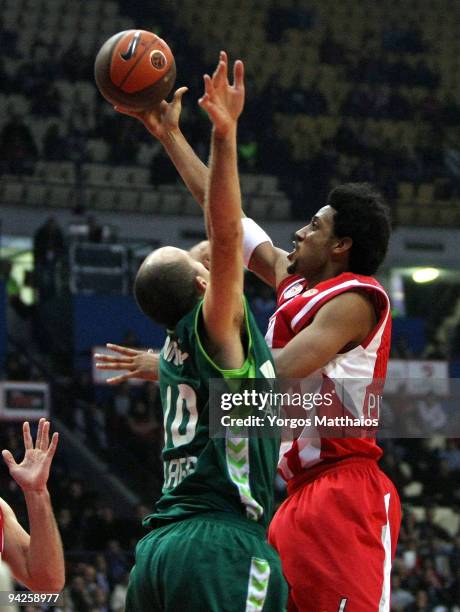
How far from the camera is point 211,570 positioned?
3.43 m

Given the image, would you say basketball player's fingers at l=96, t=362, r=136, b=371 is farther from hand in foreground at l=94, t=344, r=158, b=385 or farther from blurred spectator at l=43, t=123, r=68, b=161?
blurred spectator at l=43, t=123, r=68, b=161

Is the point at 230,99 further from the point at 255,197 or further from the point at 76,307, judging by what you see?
the point at 255,197

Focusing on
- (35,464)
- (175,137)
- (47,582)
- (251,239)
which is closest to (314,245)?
(251,239)

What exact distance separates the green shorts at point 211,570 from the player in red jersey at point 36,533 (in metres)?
0.82

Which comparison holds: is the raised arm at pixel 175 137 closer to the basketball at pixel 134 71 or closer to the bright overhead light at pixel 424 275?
the basketball at pixel 134 71

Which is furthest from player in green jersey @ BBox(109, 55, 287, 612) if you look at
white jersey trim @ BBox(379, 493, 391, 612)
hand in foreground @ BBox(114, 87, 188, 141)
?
hand in foreground @ BBox(114, 87, 188, 141)

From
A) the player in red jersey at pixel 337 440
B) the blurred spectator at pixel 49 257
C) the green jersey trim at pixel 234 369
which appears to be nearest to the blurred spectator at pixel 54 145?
the blurred spectator at pixel 49 257

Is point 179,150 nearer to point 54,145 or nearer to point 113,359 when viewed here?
point 113,359

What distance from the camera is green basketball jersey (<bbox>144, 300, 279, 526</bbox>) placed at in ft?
11.6

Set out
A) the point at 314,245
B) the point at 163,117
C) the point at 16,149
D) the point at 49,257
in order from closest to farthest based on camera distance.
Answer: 1. the point at 314,245
2. the point at 163,117
3. the point at 49,257
4. the point at 16,149

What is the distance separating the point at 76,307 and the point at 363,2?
39.4ft

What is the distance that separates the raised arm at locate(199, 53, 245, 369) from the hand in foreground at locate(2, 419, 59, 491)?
3.81 ft

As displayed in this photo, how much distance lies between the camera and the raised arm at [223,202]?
133 inches

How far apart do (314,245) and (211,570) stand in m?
1.46
